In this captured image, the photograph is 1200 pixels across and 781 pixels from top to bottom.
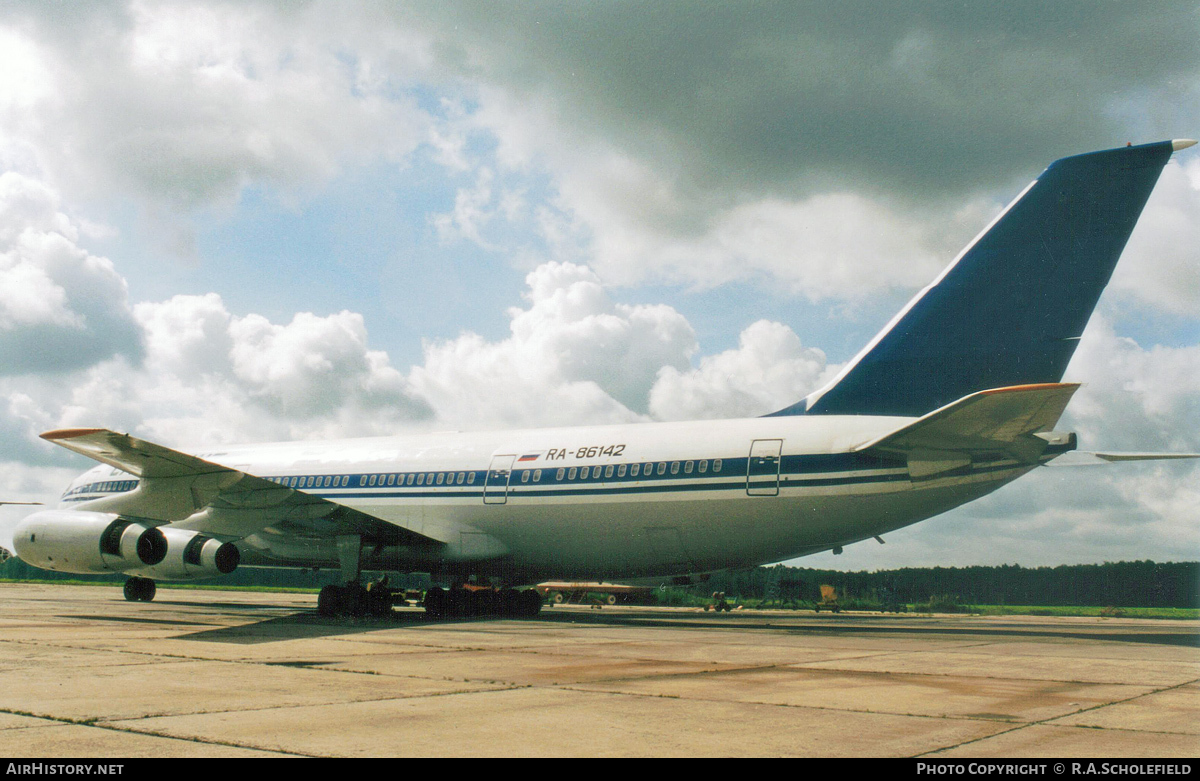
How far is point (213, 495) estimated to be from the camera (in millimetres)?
14539

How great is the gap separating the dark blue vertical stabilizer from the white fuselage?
0.99 metres

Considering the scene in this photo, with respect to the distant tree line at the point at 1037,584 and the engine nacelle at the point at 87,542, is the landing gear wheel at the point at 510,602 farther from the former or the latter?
the distant tree line at the point at 1037,584

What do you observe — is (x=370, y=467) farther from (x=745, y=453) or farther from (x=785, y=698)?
(x=785, y=698)

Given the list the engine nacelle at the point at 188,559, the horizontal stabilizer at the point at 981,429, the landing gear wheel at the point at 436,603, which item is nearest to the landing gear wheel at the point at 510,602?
the landing gear wheel at the point at 436,603

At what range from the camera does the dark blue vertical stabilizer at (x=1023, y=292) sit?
13.6 meters

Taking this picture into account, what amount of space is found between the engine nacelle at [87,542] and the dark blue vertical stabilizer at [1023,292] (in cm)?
1304

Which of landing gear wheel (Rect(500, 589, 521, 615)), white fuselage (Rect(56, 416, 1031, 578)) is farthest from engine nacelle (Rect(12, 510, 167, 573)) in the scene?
landing gear wheel (Rect(500, 589, 521, 615))

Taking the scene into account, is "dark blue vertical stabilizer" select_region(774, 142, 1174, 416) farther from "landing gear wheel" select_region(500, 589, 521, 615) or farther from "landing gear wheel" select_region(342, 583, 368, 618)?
"landing gear wheel" select_region(342, 583, 368, 618)

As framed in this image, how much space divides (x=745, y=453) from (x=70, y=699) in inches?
429

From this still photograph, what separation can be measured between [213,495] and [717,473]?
8.39 m

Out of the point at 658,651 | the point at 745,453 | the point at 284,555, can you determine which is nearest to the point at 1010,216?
the point at 745,453

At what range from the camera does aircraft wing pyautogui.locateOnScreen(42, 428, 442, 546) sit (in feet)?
45.1

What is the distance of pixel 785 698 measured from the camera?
21.6 ft

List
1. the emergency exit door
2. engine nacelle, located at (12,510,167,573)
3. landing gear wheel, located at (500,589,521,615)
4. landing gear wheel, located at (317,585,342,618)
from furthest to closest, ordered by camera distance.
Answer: landing gear wheel, located at (500,589,521,615), landing gear wheel, located at (317,585,342,618), engine nacelle, located at (12,510,167,573), the emergency exit door
